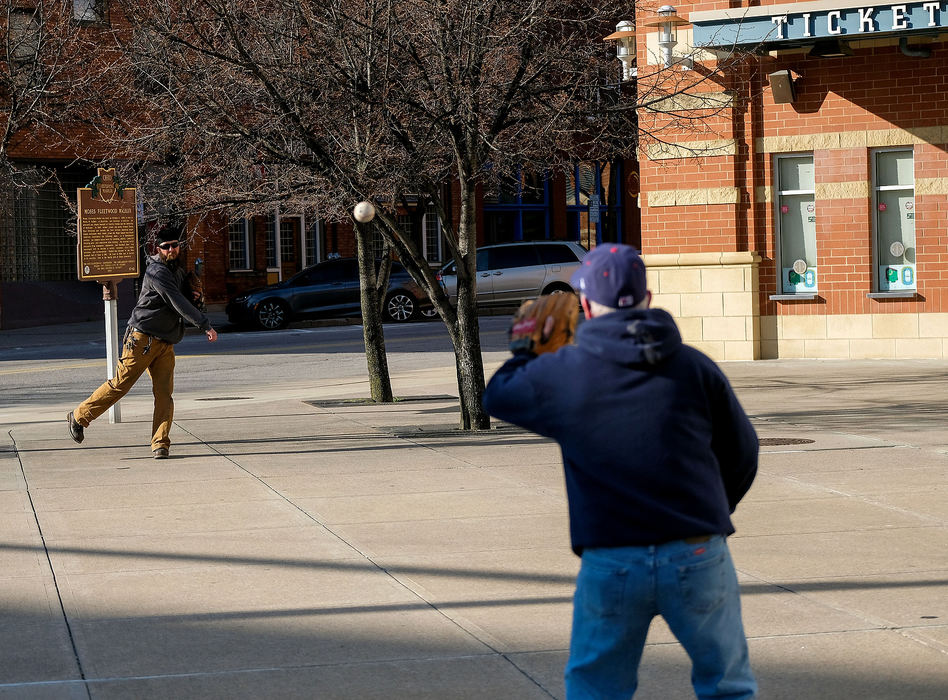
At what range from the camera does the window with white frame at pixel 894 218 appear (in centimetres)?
1877

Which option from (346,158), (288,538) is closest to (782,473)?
(288,538)

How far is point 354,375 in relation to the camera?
20.2m

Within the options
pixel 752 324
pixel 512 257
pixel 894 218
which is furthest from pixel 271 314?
pixel 894 218

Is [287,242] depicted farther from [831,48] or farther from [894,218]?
[831,48]

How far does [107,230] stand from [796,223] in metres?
9.67

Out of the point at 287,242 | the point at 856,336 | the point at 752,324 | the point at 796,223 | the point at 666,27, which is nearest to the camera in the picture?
the point at 666,27

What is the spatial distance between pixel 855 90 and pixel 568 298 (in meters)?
16.2

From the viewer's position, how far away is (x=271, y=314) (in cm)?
3138

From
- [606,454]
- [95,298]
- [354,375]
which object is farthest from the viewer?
[95,298]

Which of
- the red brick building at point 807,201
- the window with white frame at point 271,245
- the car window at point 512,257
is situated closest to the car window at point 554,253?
the car window at point 512,257

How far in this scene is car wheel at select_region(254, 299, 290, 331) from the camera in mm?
31312

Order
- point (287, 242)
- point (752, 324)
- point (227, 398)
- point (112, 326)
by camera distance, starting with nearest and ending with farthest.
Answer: point (112, 326), point (227, 398), point (752, 324), point (287, 242)

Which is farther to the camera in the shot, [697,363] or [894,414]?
[894,414]

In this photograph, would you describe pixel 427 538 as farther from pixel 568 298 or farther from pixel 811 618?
pixel 568 298
